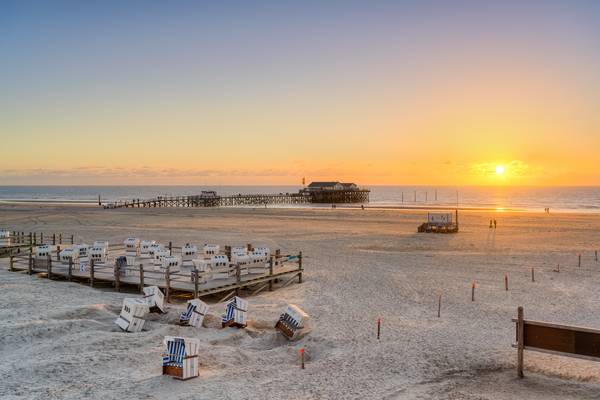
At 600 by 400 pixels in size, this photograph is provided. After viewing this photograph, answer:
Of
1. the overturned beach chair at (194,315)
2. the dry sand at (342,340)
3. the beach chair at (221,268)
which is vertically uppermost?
the beach chair at (221,268)

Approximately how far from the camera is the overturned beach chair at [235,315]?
46.0 feet

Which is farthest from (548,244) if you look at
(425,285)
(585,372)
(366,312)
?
(585,372)

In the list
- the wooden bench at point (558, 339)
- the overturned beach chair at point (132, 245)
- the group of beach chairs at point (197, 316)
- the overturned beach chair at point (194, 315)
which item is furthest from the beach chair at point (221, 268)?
the wooden bench at point (558, 339)

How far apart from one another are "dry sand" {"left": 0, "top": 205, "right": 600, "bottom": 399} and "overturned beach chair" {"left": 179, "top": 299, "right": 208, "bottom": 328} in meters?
0.43

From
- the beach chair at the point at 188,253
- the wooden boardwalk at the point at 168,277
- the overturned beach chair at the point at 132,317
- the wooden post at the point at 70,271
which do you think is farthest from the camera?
the beach chair at the point at 188,253

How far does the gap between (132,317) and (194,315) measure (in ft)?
5.60

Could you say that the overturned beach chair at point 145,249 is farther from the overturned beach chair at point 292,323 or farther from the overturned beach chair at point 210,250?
the overturned beach chair at point 292,323

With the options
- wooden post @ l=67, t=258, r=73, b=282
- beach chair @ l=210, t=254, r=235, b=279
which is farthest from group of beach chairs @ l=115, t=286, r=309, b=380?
wooden post @ l=67, t=258, r=73, b=282

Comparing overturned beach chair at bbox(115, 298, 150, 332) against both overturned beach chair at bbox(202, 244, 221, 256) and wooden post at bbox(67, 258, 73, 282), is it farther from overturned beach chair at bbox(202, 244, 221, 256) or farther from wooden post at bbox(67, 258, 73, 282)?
overturned beach chair at bbox(202, 244, 221, 256)

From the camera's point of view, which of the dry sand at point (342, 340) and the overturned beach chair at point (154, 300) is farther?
the overturned beach chair at point (154, 300)

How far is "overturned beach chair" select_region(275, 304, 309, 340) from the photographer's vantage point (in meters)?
13.1

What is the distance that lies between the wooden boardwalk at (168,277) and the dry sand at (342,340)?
27.8 inches

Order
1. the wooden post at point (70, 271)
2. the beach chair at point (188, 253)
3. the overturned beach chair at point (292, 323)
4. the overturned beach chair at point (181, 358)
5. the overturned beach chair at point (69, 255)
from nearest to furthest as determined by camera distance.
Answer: the overturned beach chair at point (181, 358) → the overturned beach chair at point (292, 323) → the wooden post at point (70, 271) → the overturned beach chair at point (69, 255) → the beach chair at point (188, 253)

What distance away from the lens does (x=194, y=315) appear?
46.7 feet
